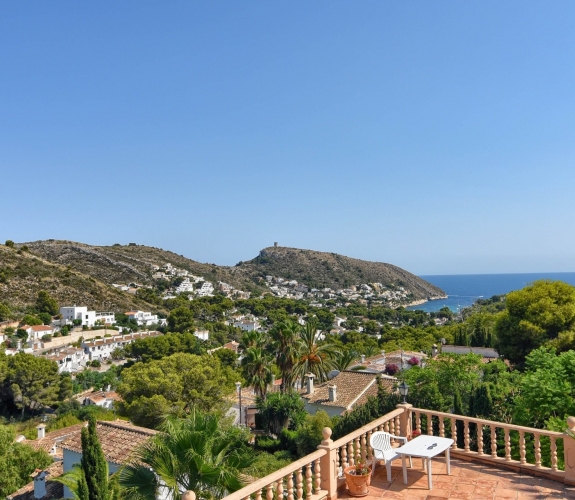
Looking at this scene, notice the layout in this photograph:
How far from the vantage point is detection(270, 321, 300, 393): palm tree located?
3027cm

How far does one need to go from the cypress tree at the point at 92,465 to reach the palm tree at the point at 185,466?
2.90m

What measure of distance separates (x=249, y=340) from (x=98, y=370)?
135 ft

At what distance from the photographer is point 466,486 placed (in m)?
6.68

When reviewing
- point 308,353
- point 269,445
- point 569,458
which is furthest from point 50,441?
point 569,458

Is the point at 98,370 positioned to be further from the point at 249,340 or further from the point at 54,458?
the point at 54,458

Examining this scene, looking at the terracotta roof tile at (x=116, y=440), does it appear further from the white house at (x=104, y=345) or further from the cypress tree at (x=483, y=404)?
the white house at (x=104, y=345)

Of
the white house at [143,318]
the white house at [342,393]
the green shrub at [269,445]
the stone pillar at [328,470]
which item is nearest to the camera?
the stone pillar at [328,470]

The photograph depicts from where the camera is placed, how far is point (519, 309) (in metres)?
23.8

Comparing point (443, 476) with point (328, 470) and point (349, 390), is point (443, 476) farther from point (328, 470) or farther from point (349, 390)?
point (349, 390)

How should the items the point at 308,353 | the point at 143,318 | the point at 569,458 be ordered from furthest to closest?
the point at 143,318, the point at 308,353, the point at 569,458

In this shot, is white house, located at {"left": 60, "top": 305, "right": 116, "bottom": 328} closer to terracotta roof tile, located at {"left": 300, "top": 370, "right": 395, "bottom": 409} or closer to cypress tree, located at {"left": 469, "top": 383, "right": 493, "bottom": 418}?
terracotta roof tile, located at {"left": 300, "top": 370, "right": 395, "bottom": 409}

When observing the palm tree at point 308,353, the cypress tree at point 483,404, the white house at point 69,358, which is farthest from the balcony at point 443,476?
the white house at point 69,358

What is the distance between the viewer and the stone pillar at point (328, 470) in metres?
6.28

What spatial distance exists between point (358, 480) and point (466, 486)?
1684mm
